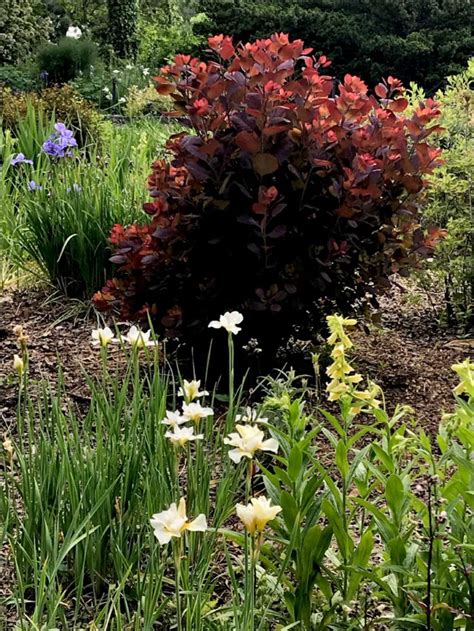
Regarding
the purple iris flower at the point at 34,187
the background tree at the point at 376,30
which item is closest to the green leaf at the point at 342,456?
the purple iris flower at the point at 34,187

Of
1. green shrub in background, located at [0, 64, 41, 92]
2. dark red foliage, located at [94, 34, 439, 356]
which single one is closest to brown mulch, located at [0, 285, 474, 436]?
dark red foliage, located at [94, 34, 439, 356]

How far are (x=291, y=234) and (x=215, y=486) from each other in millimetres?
1034

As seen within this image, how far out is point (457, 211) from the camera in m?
4.05

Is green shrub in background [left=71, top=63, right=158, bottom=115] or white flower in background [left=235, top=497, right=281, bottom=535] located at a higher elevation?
green shrub in background [left=71, top=63, right=158, bottom=115]

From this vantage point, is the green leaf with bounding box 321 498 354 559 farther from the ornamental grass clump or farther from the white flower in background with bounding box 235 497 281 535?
the white flower in background with bounding box 235 497 281 535

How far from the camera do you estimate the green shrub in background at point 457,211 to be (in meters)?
3.86

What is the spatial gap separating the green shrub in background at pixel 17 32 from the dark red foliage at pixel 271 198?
1418 cm

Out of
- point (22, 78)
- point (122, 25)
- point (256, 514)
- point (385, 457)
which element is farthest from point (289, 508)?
point (122, 25)

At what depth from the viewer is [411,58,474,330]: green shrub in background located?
386 centimetres

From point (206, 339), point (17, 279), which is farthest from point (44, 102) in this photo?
point (206, 339)

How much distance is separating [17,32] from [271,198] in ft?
51.8

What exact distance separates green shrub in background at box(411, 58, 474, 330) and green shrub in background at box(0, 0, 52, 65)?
13418mm

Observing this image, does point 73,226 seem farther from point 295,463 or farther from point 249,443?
point 249,443

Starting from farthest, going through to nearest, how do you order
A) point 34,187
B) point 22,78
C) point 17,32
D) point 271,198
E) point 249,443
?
point 17,32 < point 22,78 < point 34,187 < point 271,198 < point 249,443
